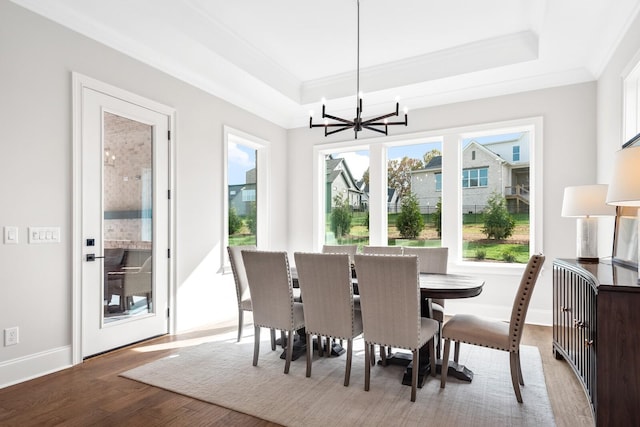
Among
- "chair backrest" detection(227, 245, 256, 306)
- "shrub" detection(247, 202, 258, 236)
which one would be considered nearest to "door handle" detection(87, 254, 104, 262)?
"chair backrest" detection(227, 245, 256, 306)

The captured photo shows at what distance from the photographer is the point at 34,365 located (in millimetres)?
2828

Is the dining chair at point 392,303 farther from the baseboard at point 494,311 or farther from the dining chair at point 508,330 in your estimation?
the baseboard at point 494,311

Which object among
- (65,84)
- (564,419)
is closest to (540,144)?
(564,419)

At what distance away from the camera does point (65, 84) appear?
120 inches

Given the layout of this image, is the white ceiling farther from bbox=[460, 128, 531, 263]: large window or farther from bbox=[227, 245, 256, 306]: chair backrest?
bbox=[227, 245, 256, 306]: chair backrest

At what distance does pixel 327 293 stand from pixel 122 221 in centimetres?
212

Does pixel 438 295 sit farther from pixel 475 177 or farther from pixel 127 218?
pixel 127 218

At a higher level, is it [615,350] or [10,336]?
[615,350]

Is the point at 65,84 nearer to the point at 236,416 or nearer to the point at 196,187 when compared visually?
the point at 196,187

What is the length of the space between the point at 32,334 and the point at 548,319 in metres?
5.00

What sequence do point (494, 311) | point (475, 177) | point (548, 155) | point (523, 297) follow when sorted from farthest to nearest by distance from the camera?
point (475, 177)
point (494, 311)
point (548, 155)
point (523, 297)

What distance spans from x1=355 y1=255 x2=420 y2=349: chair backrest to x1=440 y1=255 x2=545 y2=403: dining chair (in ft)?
1.18

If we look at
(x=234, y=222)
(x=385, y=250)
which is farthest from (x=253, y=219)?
(x=385, y=250)

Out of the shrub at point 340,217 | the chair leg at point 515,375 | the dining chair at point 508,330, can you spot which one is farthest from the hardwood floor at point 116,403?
the shrub at point 340,217
